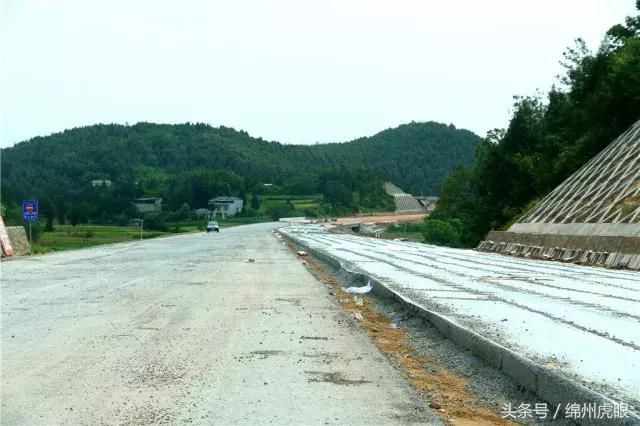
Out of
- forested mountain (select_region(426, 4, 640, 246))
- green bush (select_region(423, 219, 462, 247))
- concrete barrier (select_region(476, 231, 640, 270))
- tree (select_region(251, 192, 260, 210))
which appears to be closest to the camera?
concrete barrier (select_region(476, 231, 640, 270))

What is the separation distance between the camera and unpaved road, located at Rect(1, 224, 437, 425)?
582 centimetres

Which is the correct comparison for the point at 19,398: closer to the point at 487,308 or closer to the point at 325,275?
the point at 487,308

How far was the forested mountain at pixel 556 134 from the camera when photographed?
45.6 metres

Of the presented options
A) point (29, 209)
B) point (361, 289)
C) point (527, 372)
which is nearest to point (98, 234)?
point (29, 209)

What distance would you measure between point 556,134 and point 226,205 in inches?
4243

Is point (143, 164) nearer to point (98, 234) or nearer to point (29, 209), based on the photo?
point (98, 234)

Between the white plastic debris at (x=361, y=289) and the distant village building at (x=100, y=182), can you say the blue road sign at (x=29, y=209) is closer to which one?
the white plastic debris at (x=361, y=289)

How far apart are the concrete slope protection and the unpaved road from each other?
1480mm

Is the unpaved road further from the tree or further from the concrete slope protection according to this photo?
the tree

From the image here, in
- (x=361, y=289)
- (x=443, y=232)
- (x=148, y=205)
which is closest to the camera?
(x=361, y=289)

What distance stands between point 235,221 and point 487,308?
133m

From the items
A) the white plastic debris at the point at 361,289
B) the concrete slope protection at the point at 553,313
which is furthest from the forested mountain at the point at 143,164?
the concrete slope protection at the point at 553,313

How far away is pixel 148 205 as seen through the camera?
13625 centimetres

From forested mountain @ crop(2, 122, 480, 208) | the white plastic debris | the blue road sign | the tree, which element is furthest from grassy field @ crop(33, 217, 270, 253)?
the white plastic debris
